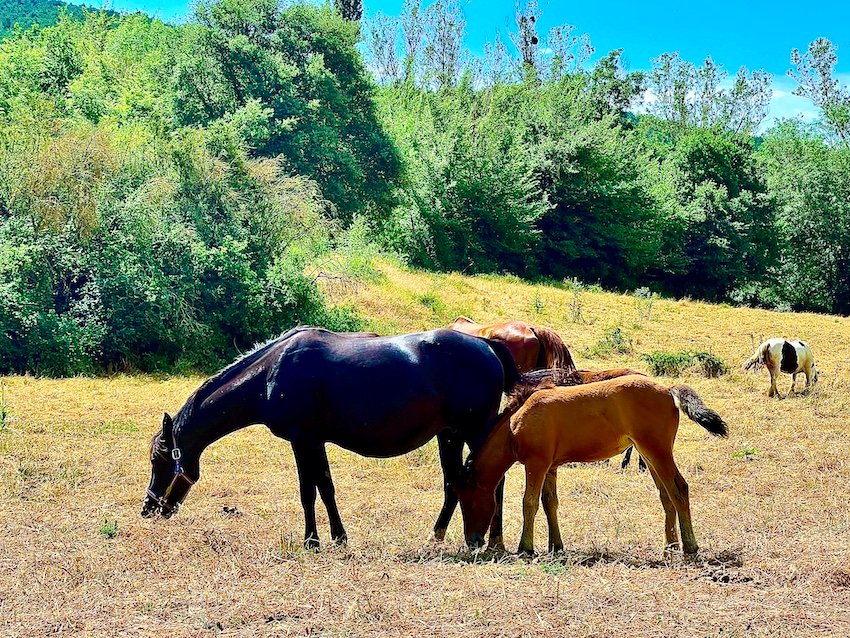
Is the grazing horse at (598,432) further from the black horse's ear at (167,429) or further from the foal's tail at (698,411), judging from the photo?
the black horse's ear at (167,429)

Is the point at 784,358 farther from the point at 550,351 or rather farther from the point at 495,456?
the point at 495,456

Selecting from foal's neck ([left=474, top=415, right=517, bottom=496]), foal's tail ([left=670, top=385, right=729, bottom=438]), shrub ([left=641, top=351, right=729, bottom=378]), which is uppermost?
foal's tail ([left=670, top=385, right=729, bottom=438])

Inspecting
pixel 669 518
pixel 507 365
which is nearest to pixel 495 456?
pixel 507 365

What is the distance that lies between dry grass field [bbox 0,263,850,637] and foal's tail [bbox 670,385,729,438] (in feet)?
3.30

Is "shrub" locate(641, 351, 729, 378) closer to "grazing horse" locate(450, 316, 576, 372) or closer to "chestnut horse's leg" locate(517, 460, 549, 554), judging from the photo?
"grazing horse" locate(450, 316, 576, 372)

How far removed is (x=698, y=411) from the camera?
6.80m

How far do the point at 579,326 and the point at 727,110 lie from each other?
136ft

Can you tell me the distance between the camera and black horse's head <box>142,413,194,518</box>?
25.0 ft

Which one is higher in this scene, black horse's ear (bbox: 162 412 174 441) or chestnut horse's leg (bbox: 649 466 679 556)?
black horse's ear (bbox: 162 412 174 441)

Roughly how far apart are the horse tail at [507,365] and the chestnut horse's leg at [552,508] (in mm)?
892

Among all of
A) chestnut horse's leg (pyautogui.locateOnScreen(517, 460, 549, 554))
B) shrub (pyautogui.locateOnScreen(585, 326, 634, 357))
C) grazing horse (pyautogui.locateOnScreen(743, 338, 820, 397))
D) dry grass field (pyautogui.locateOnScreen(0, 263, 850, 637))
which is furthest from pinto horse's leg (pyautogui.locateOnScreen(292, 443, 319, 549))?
shrub (pyautogui.locateOnScreen(585, 326, 634, 357))

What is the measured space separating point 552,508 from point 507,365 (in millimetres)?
1384

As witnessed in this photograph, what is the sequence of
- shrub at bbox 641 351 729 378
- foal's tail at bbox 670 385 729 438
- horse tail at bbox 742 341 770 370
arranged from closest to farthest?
foal's tail at bbox 670 385 729 438 → horse tail at bbox 742 341 770 370 → shrub at bbox 641 351 729 378

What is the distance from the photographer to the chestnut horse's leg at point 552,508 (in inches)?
276
